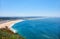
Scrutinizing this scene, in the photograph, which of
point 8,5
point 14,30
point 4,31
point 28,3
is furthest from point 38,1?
point 4,31

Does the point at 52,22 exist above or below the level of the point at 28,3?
below

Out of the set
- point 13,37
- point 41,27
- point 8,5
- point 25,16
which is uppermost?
point 8,5

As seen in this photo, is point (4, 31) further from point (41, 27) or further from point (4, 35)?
point (41, 27)

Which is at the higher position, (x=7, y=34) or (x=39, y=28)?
(x=39, y=28)

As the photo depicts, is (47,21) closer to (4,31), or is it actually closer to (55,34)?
(55,34)

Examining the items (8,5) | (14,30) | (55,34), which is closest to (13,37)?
(14,30)

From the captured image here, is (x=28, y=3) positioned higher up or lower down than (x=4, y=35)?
higher up
